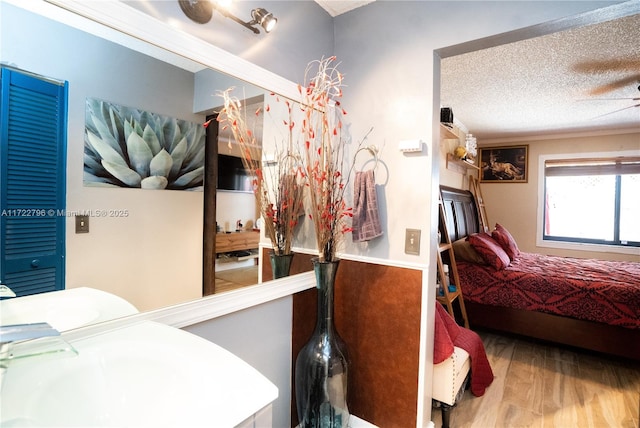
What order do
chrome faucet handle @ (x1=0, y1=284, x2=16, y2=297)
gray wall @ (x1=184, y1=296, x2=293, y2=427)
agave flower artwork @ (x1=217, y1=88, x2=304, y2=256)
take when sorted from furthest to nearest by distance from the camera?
1. agave flower artwork @ (x1=217, y1=88, x2=304, y2=256)
2. gray wall @ (x1=184, y1=296, x2=293, y2=427)
3. chrome faucet handle @ (x1=0, y1=284, x2=16, y2=297)

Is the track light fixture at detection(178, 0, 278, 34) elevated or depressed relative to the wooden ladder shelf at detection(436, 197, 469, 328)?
elevated

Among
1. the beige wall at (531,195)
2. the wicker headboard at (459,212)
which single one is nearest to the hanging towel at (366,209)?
the wicker headboard at (459,212)

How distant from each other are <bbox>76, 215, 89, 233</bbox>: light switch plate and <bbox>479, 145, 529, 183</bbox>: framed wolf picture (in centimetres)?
576

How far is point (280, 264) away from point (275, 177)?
0.47m

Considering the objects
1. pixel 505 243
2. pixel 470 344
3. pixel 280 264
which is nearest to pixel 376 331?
pixel 280 264

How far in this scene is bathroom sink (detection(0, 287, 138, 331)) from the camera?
87 cm

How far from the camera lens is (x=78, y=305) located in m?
0.99

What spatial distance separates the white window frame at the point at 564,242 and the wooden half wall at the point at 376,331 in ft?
15.0

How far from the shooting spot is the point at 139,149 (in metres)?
1.12

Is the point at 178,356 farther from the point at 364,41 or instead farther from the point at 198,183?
the point at 364,41

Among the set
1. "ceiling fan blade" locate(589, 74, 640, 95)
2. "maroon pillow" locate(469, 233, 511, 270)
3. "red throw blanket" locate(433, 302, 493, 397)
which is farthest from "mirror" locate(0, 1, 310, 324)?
"ceiling fan blade" locate(589, 74, 640, 95)

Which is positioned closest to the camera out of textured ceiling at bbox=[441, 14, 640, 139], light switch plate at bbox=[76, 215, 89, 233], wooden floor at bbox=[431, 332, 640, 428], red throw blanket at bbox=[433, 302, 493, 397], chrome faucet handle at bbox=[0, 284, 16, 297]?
chrome faucet handle at bbox=[0, 284, 16, 297]

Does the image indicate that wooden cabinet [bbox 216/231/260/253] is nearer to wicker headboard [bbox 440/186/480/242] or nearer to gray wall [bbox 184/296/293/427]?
gray wall [bbox 184/296/293/427]

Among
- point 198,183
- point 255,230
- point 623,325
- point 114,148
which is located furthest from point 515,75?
point 114,148
